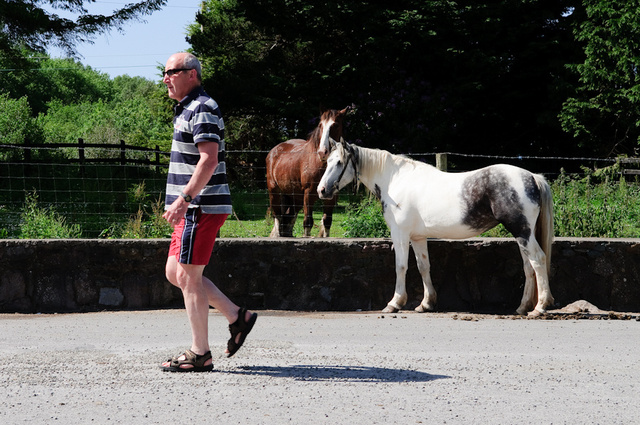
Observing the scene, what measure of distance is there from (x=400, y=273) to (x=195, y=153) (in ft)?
12.0

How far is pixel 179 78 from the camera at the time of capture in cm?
591

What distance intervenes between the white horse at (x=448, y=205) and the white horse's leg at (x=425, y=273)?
0.01m

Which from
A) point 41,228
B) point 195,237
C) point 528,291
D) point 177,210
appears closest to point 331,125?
point 528,291

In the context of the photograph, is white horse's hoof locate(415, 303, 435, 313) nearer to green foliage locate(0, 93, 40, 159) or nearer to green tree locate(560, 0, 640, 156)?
green tree locate(560, 0, 640, 156)

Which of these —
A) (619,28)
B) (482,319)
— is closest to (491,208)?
(482,319)

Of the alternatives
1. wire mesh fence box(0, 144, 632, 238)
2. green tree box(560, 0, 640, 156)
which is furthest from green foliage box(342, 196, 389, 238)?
green tree box(560, 0, 640, 156)

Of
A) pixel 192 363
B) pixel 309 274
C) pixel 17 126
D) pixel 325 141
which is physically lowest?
pixel 192 363

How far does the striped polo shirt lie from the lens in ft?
18.7

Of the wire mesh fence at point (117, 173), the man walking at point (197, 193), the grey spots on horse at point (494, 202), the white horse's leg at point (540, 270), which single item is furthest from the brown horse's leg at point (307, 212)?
the man walking at point (197, 193)

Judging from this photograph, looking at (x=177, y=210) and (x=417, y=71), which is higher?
(x=417, y=71)

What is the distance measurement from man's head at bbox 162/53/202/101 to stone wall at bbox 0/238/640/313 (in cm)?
345

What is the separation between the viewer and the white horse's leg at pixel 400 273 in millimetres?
8797

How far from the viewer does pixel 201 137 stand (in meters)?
5.64

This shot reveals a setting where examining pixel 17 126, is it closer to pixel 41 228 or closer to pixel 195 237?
pixel 41 228
